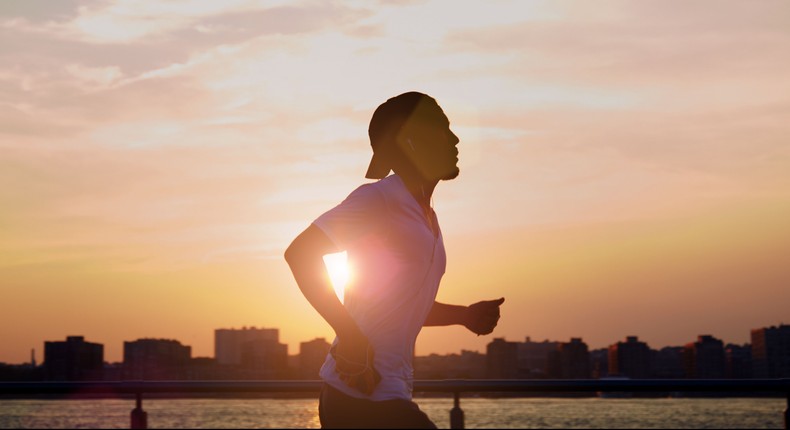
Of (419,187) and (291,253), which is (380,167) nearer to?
(419,187)

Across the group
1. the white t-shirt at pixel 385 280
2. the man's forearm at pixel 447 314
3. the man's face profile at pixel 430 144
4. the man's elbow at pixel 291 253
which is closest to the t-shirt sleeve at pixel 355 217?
the white t-shirt at pixel 385 280

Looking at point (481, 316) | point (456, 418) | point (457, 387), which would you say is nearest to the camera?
point (481, 316)

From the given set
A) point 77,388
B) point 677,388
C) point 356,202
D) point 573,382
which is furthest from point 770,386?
point 77,388

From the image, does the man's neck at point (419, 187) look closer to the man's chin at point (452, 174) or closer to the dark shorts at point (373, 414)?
the man's chin at point (452, 174)

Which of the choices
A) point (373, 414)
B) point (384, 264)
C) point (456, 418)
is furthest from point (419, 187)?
point (456, 418)

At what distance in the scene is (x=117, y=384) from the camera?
5340 mm

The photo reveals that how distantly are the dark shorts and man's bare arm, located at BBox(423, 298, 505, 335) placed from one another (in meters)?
0.62

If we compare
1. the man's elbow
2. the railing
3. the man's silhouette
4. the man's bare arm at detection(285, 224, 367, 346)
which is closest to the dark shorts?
the man's silhouette

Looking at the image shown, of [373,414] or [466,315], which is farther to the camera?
[466,315]

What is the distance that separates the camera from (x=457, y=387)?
5.30 meters

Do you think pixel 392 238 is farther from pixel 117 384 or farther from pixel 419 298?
pixel 117 384

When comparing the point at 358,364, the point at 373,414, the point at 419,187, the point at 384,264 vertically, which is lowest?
the point at 373,414

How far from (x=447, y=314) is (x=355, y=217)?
80 cm

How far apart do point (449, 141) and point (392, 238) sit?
393mm
